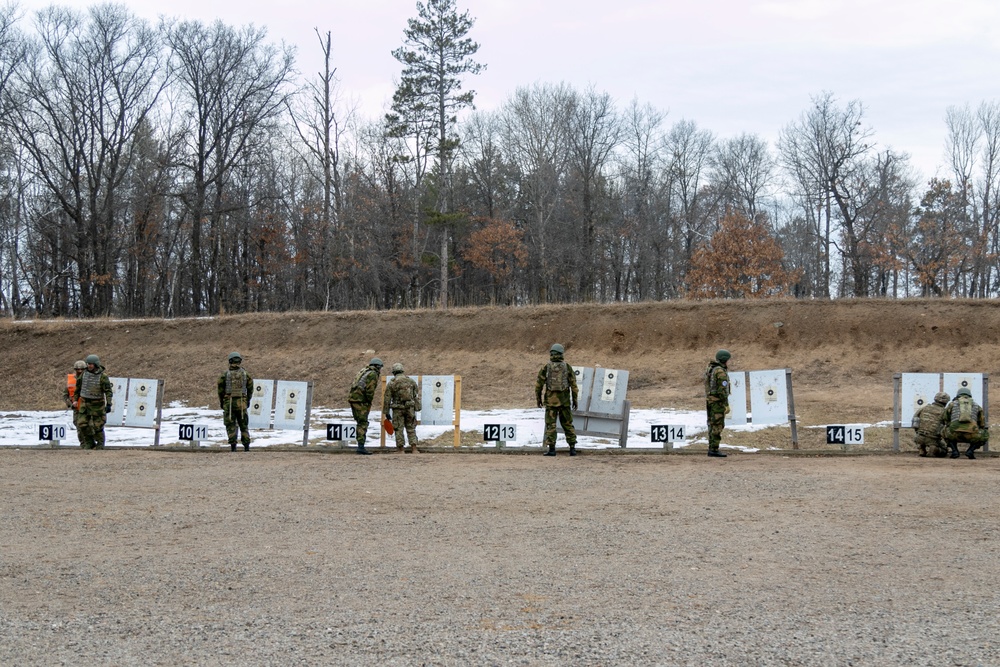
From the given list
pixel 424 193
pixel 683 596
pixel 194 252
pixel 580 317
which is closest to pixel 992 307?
pixel 580 317

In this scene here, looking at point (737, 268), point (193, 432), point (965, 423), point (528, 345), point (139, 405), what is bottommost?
point (193, 432)

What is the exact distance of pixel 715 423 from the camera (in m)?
16.1

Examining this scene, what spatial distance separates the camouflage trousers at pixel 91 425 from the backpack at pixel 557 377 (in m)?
9.27

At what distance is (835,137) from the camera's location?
56031mm

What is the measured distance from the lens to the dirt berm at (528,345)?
2712cm

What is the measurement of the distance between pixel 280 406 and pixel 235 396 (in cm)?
103

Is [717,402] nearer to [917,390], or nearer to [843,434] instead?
[843,434]

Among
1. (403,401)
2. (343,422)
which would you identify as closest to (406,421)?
(403,401)

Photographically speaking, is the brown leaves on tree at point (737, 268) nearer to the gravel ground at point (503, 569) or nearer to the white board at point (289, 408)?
the white board at point (289, 408)

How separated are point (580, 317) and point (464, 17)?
23380 mm

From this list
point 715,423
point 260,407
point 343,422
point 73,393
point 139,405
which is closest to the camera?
point 715,423

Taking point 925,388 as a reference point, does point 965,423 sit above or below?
below

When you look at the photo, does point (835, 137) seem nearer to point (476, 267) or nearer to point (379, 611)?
point (476, 267)

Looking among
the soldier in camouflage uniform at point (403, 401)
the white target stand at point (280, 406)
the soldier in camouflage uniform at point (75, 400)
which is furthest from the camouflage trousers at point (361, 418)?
the soldier in camouflage uniform at point (75, 400)
